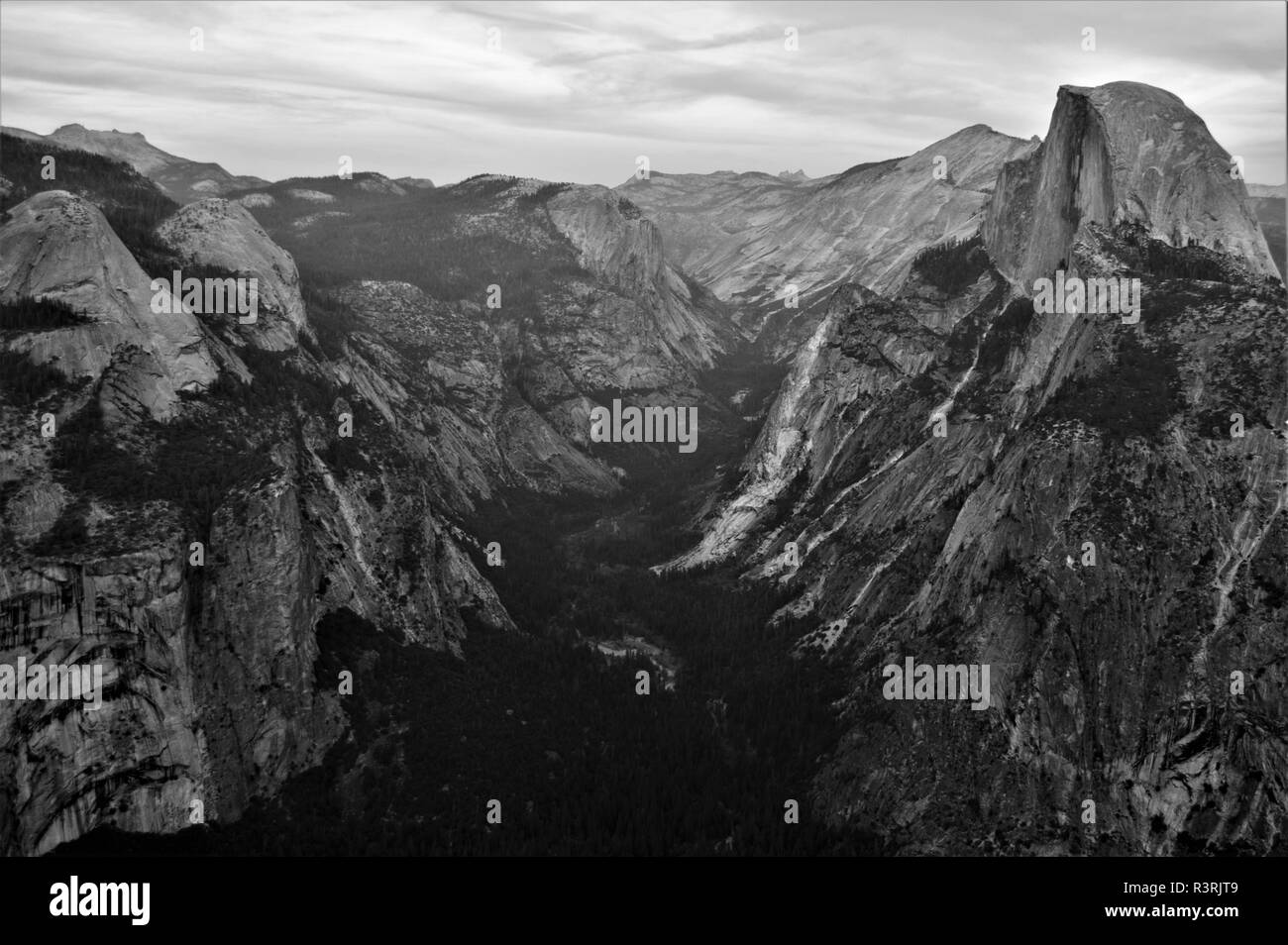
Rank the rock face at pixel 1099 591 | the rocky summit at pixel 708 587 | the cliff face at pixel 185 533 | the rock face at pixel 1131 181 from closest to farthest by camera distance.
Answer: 1. the cliff face at pixel 185 533
2. the rocky summit at pixel 708 587
3. the rock face at pixel 1099 591
4. the rock face at pixel 1131 181

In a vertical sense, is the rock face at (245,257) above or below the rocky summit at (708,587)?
above

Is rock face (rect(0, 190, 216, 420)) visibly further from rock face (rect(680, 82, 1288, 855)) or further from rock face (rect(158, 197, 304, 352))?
rock face (rect(680, 82, 1288, 855))

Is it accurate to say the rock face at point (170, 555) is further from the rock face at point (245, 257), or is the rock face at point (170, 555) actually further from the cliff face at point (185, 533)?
the rock face at point (245, 257)

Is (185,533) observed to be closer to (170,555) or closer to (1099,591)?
(170,555)

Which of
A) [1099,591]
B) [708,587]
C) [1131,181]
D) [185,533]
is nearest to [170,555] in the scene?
[185,533]

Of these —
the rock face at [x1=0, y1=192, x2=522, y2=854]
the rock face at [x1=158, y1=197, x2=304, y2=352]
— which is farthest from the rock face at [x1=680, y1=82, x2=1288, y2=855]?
the rock face at [x1=158, y1=197, x2=304, y2=352]

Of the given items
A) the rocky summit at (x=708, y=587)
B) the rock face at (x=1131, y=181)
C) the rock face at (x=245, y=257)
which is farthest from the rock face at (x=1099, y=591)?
the rock face at (x=245, y=257)

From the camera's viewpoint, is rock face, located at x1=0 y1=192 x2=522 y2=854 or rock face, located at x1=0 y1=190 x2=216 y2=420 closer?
rock face, located at x1=0 y1=192 x2=522 y2=854
